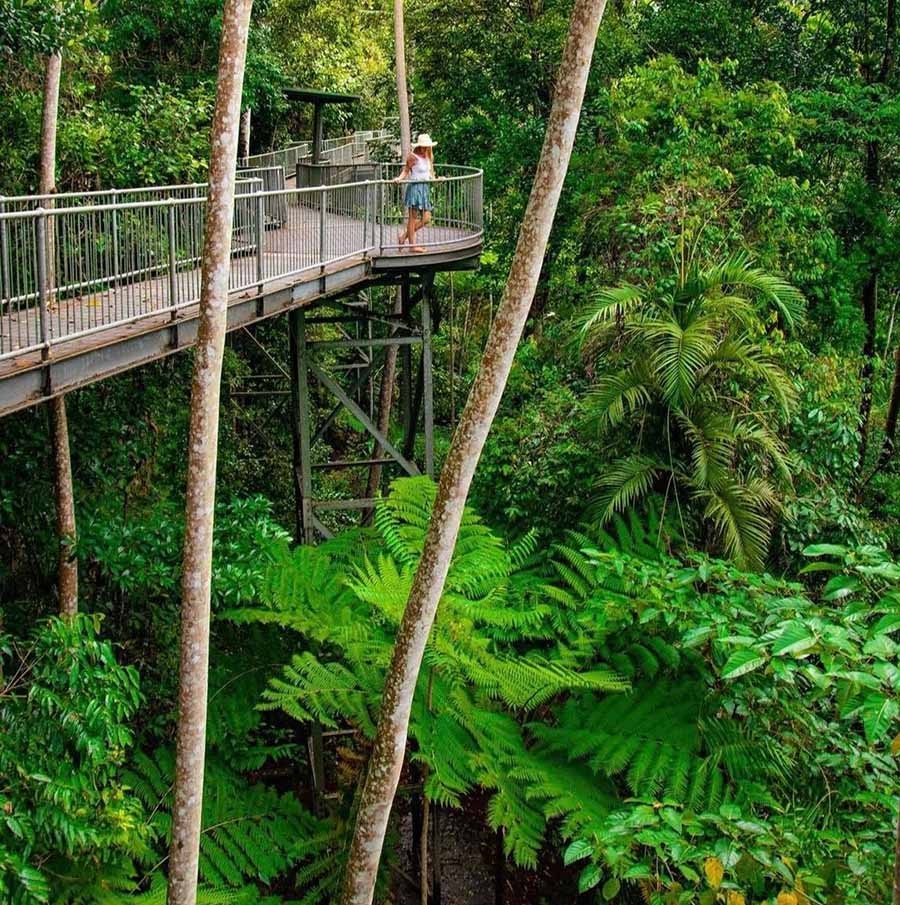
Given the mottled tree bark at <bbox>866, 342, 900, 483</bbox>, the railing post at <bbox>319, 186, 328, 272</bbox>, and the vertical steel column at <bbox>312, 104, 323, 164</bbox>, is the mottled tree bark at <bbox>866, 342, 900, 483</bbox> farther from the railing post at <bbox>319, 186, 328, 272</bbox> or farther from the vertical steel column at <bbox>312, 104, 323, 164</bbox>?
the vertical steel column at <bbox>312, 104, 323, 164</bbox>

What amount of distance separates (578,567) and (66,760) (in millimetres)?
4446

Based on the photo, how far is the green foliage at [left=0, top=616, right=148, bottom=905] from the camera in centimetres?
662

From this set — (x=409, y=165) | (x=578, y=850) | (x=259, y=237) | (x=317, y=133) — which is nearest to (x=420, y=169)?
(x=409, y=165)

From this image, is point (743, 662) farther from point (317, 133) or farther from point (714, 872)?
point (317, 133)

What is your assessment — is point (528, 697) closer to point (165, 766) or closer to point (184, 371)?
point (165, 766)

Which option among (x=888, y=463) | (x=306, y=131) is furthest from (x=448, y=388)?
(x=306, y=131)

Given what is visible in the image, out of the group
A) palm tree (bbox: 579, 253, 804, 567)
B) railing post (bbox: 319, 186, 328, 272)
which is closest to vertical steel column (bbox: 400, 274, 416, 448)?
railing post (bbox: 319, 186, 328, 272)

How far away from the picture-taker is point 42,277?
21.8 ft

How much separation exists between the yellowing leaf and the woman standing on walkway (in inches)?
390

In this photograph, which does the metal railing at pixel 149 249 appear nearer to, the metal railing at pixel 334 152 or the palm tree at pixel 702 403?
the palm tree at pixel 702 403

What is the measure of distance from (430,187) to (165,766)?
25.9ft

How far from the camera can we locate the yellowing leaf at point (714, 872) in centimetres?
429

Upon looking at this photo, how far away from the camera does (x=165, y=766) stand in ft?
30.2

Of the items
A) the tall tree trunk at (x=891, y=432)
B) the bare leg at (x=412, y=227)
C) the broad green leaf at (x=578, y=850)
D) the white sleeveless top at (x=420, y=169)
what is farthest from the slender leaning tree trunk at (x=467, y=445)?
the tall tree trunk at (x=891, y=432)
